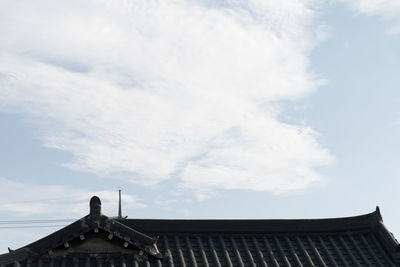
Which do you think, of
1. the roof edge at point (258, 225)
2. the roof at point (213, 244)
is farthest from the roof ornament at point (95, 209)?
the roof edge at point (258, 225)

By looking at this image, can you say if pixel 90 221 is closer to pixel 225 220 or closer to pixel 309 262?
pixel 225 220

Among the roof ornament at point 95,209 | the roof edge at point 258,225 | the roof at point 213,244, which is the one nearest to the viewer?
the roof at point 213,244

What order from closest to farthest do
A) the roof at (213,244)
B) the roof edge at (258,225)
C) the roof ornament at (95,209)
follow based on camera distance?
the roof at (213,244) < the roof ornament at (95,209) < the roof edge at (258,225)

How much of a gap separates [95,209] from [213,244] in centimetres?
398

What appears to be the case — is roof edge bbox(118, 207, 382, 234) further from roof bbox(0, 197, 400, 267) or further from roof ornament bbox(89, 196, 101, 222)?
roof ornament bbox(89, 196, 101, 222)

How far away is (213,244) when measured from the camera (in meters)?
17.0

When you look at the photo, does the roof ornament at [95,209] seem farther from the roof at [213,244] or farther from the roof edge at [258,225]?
the roof edge at [258,225]

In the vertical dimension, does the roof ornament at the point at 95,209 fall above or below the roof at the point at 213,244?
above

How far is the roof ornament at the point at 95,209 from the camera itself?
1535 centimetres

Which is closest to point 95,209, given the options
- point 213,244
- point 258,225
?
A: point 213,244

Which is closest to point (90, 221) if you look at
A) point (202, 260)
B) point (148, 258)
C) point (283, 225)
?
point (148, 258)

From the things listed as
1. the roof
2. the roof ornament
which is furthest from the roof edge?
the roof ornament

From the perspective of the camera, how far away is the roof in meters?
15.2

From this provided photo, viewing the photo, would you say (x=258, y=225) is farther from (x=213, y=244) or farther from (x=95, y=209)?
(x=95, y=209)
